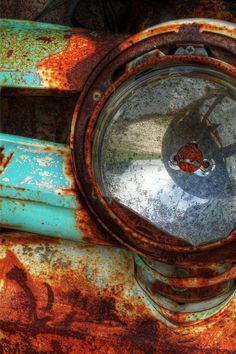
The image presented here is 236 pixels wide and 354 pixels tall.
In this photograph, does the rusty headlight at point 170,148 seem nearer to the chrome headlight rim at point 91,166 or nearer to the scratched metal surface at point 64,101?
the chrome headlight rim at point 91,166

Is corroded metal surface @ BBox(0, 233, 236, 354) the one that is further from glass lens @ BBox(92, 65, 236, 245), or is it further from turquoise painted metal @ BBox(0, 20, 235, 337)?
glass lens @ BBox(92, 65, 236, 245)

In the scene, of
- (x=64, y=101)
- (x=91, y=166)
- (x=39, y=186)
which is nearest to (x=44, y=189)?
(x=39, y=186)

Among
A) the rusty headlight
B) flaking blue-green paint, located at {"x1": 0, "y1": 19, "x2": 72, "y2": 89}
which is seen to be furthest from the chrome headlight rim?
flaking blue-green paint, located at {"x1": 0, "y1": 19, "x2": 72, "y2": 89}

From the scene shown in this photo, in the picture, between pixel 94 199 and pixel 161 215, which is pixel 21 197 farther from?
pixel 161 215

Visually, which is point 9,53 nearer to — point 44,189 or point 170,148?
point 44,189

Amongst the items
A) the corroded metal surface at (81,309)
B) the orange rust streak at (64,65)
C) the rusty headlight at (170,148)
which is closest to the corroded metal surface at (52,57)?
the orange rust streak at (64,65)

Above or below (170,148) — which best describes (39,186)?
below
